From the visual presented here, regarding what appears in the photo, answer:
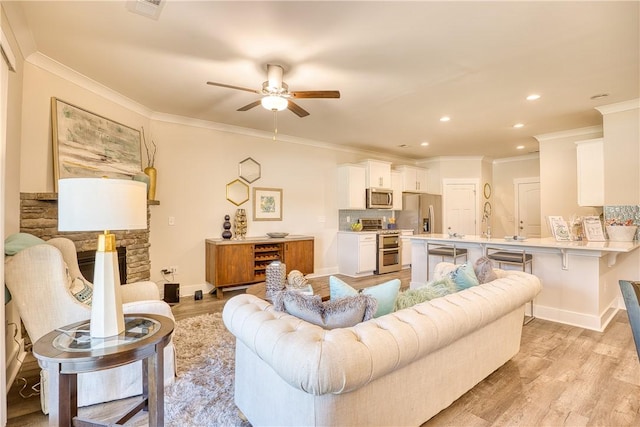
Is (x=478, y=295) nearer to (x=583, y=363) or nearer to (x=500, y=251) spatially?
(x=583, y=363)

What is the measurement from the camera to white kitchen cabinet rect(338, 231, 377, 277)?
19.0ft

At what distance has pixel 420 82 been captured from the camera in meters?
3.24

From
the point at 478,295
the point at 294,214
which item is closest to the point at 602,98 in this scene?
the point at 478,295

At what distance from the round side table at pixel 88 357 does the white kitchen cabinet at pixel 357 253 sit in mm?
4346

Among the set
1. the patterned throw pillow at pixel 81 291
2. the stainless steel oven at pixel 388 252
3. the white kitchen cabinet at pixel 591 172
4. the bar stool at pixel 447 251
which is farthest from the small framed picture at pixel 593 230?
the patterned throw pillow at pixel 81 291

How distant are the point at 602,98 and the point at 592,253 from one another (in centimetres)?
192

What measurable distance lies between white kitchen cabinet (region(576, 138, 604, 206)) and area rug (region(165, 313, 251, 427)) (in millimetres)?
5038

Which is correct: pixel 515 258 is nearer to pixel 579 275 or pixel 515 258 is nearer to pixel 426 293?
pixel 579 275

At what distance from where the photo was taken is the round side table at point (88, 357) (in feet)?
4.45

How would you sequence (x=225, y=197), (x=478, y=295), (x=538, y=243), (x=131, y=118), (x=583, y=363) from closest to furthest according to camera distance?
(x=478, y=295) < (x=583, y=363) < (x=538, y=243) < (x=131, y=118) < (x=225, y=197)

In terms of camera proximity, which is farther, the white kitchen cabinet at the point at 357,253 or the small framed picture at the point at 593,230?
the white kitchen cabinet at the point at 357,253

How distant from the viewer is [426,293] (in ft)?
6.50

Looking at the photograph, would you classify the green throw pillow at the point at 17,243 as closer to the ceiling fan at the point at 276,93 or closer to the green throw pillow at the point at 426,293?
the ceiling fan at the point at 276,93

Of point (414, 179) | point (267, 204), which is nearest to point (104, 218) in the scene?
point (267, 204)
